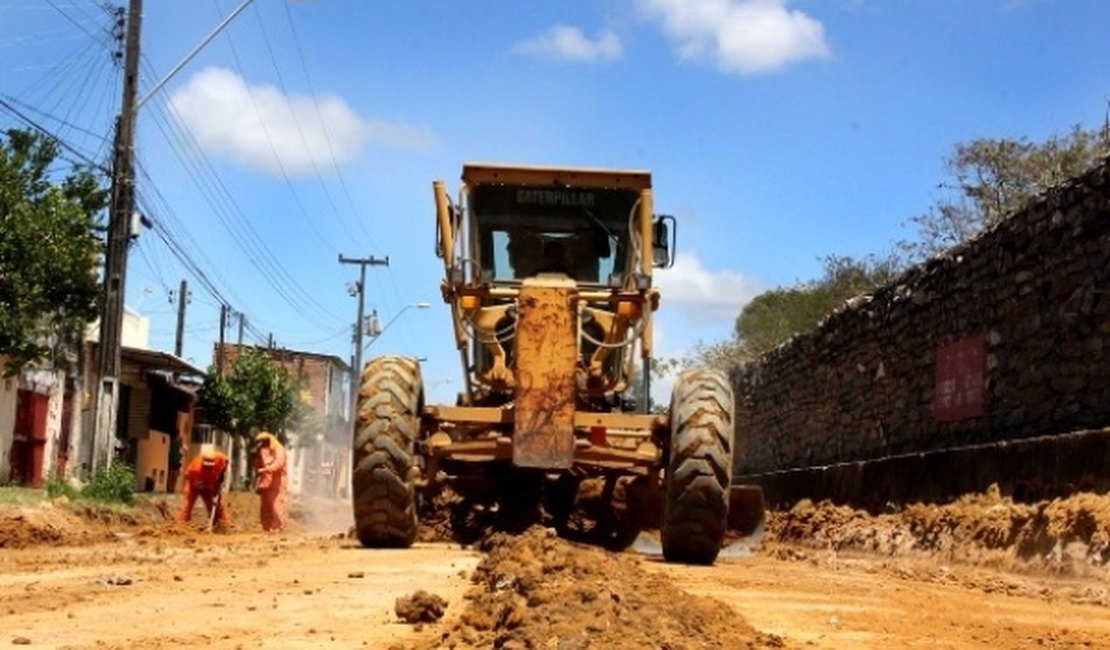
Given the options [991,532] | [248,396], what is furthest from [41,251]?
[248,396]

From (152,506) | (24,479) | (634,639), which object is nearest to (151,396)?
(24,479)

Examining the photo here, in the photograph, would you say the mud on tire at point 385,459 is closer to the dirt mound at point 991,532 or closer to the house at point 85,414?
the dirt mound at point 991,532

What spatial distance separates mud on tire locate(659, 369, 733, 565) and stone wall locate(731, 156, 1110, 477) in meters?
2.75

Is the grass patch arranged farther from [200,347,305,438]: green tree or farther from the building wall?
[200,347,305,438]: green tree

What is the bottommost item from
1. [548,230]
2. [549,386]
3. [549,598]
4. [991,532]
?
[549,598]

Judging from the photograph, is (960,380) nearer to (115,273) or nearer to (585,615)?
(585,615)

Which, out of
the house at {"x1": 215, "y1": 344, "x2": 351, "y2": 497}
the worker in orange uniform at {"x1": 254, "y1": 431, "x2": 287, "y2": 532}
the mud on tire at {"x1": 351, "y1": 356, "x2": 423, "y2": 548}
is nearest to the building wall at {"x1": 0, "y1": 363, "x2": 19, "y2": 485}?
the worker in orange uniform at {"x1": 254, "y1": 431, "x2": 287, "y2": 532}

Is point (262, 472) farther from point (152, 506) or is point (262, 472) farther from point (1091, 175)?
point (1091, 175)

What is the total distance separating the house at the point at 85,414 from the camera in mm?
29344

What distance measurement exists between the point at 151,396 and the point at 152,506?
20331mm

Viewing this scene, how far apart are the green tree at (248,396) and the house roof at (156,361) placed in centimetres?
234

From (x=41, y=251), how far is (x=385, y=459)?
606 inches

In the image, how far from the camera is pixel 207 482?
19.6 meters

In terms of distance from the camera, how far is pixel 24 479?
30891 mm
